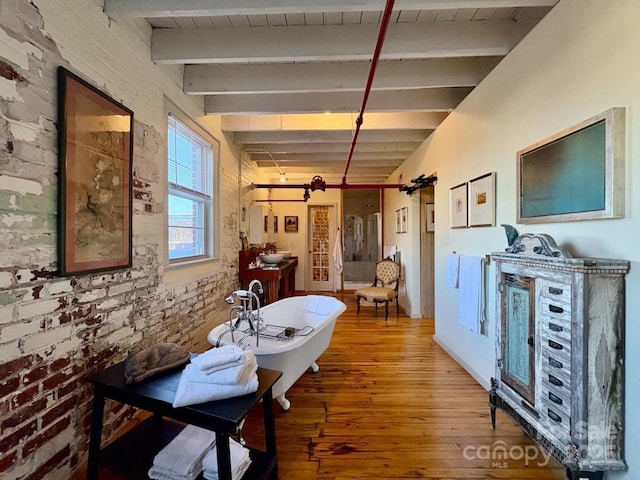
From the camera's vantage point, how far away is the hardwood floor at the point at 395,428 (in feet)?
5.54

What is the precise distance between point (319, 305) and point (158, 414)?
2035 millimetres

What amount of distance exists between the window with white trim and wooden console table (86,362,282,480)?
4.24 feet

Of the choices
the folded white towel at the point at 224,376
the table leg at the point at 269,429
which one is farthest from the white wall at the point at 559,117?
the folded white towel at the point at 224,376

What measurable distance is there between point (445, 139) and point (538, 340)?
96.5 inches

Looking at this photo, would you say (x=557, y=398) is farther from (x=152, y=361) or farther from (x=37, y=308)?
(x=37, y=308)

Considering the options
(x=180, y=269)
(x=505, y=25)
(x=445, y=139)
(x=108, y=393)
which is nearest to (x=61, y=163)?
(x=108, y=393)

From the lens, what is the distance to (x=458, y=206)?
9.83 feet

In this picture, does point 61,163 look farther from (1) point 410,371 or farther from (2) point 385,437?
(1) point 410,371

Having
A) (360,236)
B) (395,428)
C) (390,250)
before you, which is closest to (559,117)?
(395,428)

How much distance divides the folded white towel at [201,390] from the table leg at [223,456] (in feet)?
0.55

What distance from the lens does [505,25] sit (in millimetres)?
2158

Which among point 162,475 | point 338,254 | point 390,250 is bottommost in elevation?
point 162,475

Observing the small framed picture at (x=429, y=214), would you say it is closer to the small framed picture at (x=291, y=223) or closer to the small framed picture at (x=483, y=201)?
the small framed picture at (x=483, y=201)

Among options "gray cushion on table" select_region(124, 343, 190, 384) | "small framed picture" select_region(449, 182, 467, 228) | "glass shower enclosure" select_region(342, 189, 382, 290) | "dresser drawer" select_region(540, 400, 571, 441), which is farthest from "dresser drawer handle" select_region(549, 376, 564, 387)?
"glass shower enclosure" select_region(342, 189, 382, 290)
